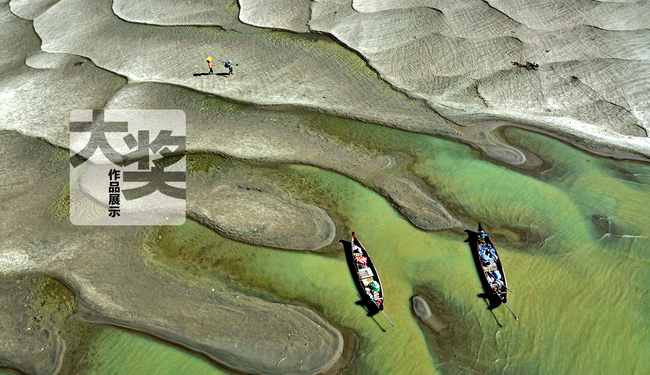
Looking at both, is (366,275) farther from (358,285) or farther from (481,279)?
(481,279)

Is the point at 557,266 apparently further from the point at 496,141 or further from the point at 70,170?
the point at 70,170

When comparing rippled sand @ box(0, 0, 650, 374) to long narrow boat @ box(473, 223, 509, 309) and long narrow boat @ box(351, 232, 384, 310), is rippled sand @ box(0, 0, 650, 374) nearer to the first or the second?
long narrow boat @ box(351, 232, 384, 310)

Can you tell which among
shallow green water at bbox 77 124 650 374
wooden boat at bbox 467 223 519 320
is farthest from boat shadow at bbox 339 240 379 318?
wooden boat at bbox 467 223 519 320

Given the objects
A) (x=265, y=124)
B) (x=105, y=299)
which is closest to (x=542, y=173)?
(x=265, y=124)

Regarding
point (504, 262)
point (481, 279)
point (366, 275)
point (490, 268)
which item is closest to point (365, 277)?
point (366, 275)

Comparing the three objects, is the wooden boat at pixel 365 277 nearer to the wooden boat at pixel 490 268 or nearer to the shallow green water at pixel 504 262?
the shallow green water at pixel 504 262

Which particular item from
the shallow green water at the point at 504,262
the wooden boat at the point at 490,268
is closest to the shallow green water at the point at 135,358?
the shallow green water at the point at 504,262

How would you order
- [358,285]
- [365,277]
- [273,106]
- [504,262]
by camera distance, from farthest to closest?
1. [273,106]
2. [504,262]
3. [358,285]
4. [365,277]
